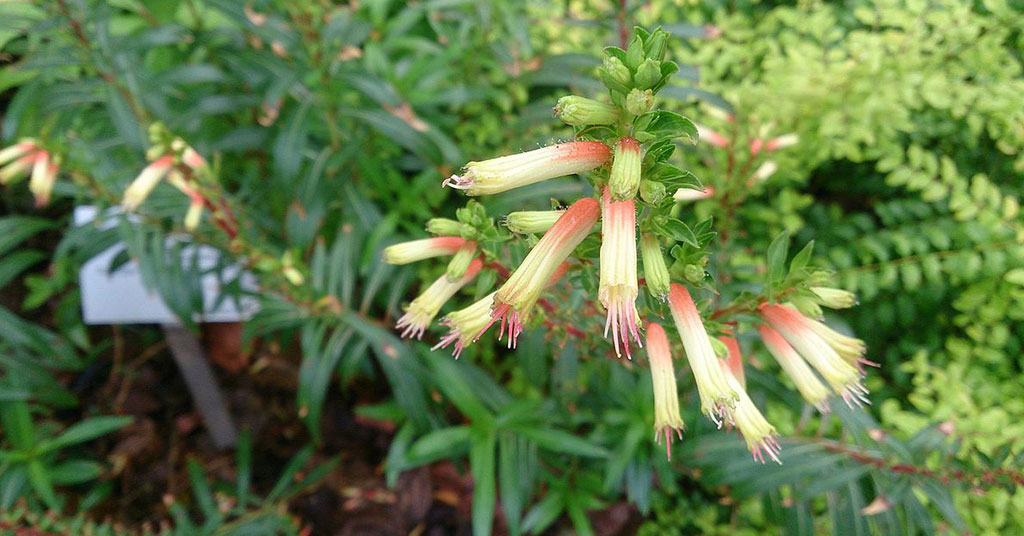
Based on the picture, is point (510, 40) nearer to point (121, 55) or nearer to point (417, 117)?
point (417, 117)

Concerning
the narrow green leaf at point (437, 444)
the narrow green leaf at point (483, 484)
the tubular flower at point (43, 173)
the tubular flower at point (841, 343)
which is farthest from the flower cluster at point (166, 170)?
the tubular flower at point (841, 343)

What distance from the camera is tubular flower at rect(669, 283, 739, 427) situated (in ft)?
3.19

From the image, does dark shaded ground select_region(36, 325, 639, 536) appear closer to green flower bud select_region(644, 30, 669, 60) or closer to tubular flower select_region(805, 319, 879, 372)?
tubular flower select_region(805, 319, 879, 372)

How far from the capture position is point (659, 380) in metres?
1.08

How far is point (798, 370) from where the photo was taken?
1145 millimetres

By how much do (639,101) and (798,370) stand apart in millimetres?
619

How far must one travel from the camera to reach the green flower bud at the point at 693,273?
40.2 inches

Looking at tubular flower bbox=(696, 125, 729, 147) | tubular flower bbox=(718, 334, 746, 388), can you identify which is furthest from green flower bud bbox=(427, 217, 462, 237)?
tubular flower bbox=(696, 125, 729, 147)

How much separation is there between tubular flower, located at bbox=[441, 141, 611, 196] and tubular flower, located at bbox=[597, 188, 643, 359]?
0.30 feet

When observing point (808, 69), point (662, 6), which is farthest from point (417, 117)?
point (808, 69)

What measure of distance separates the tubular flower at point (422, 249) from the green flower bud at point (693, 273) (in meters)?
0.44

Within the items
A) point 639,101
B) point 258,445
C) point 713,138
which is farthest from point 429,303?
point 258,445

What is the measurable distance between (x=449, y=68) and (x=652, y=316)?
164 centimetres

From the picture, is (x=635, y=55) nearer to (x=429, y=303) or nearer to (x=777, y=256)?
(x=777, y=256)
